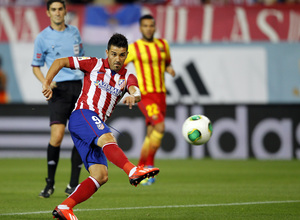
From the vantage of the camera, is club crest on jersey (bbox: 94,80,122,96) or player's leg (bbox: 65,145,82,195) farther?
player's leg (bbox: 65,145,82,195)

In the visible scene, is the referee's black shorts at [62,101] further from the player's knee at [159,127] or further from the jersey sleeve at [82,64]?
the player's knee at [159,127]

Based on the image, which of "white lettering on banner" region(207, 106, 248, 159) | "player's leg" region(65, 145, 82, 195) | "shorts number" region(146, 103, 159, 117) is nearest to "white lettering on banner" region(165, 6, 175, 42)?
"white lettering on banner" region(207, 106, 248, 159)

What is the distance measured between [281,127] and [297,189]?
5337 mm

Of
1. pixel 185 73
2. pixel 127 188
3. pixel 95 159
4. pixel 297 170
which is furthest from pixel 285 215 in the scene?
pixel 185 73

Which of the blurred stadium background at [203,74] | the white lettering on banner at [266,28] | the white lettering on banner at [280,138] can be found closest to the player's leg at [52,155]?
the blurred stadium background at [203,74]

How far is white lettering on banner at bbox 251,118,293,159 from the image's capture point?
13820 mm

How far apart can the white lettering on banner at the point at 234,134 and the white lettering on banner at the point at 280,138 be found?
22 centimetres

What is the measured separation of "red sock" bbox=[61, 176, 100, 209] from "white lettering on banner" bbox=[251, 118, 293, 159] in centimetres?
865

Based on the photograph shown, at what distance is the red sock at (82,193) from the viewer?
18.1 feet

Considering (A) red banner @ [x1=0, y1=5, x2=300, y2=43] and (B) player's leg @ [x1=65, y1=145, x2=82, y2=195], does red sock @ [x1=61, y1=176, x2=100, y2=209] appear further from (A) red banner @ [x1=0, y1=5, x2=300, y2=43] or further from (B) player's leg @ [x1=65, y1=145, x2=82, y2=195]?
(A) red banner @ [x1=0, y1=5, x2=300, y2=43]

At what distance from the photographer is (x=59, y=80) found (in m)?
7.96

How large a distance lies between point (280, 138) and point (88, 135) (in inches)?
344

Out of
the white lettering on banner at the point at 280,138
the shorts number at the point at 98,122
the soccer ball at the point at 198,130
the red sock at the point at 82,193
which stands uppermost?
the shorts number at the point at 98,122

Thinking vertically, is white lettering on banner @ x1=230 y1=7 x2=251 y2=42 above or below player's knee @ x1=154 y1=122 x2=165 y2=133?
above
